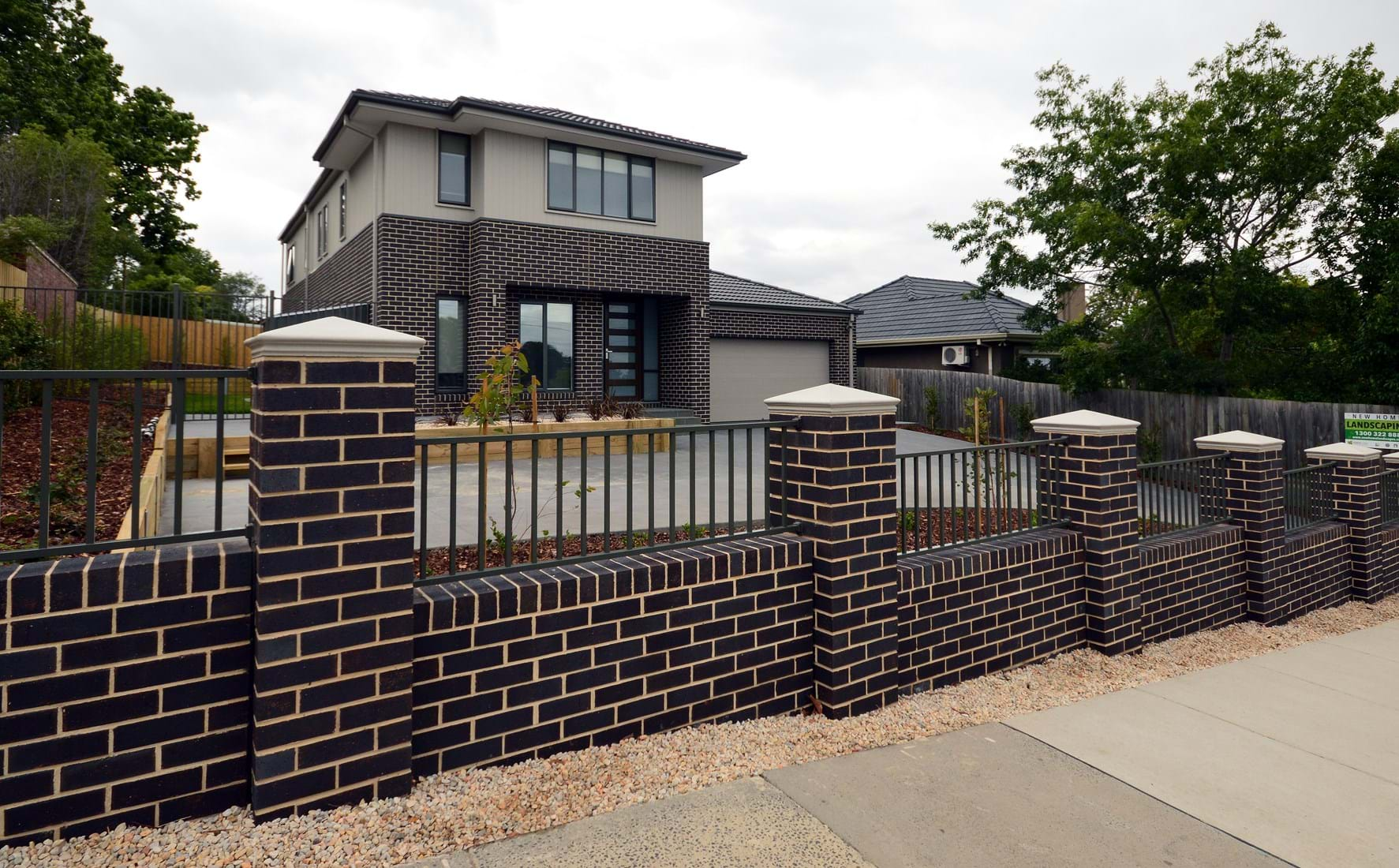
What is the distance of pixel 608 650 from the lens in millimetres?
3365

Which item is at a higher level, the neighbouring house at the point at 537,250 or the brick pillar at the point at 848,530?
the neighbouring house at the point at 537,250

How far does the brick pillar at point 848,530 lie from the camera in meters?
3.89

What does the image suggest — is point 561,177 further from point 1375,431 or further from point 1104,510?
point 1375,431

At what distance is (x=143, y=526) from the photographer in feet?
16.3

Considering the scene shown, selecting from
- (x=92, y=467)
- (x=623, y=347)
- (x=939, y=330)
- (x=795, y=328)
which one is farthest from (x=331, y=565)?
(x=939, y=330)

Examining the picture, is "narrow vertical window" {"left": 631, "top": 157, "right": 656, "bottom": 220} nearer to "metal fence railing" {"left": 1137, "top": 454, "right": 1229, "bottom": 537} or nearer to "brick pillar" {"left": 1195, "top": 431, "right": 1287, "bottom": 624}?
"metal fence railing" {"left": 1137, "top": 454, "right": 1229, "bottom": 537}

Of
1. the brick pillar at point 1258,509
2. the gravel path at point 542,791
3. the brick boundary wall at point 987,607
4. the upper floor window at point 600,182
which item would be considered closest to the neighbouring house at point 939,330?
the upper floor window at point 600,182

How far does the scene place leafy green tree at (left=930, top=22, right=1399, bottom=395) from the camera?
13.1m

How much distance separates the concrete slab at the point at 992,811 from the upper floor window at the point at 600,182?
40.5 ft

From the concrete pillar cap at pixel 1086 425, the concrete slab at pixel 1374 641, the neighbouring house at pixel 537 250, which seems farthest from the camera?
the neighbouring house at pixel 537 250

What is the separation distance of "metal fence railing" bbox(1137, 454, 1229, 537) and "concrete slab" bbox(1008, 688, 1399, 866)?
2310 mm

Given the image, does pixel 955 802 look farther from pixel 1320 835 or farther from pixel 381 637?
pixel 381 637

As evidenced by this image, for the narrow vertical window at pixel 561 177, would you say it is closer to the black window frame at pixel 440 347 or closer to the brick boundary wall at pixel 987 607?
the black window frame at pixel 440 347

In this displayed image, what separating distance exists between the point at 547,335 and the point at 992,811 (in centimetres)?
1234
